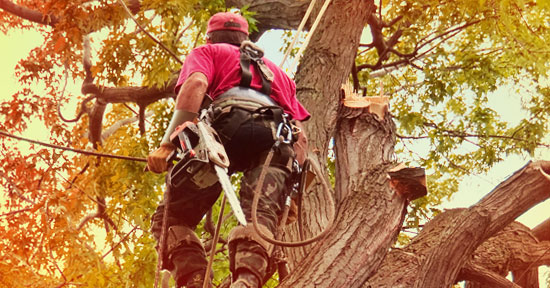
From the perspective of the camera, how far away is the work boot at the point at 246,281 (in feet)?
11.5

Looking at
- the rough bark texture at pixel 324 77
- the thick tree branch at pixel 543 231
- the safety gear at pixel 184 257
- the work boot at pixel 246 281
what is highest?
the rough bark texture at pixel 324 77

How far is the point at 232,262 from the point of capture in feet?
12.0

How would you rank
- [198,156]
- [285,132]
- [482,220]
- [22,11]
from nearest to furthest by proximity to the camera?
[198,156] < [285,132] < [482,220] < [22,11]

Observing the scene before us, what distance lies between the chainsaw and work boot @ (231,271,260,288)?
0.48 metres

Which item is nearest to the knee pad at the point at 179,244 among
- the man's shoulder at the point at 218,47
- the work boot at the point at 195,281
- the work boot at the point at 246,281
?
the work boot at the point at 195,281

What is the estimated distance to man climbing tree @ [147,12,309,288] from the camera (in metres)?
3.71

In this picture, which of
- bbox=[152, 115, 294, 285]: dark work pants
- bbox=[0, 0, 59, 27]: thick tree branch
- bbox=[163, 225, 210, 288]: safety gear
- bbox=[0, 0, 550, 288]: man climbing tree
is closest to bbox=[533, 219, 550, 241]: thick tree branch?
bbox=[0, 0, 550, 288]: man climbing tree

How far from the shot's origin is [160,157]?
3.85m

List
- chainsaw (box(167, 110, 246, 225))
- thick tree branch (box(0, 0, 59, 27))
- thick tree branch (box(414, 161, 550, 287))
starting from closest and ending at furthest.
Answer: chainsaw (box(167, 110, 246, 225))
thick tree branch (box(414, 161, 550, 287))
thick tree branch (box(0, 0, 59, 27))

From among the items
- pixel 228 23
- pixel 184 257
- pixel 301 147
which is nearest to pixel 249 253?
pixel 184 257

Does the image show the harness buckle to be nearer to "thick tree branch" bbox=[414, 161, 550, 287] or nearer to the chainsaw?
the chainsaw

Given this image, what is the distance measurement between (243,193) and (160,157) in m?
0.48

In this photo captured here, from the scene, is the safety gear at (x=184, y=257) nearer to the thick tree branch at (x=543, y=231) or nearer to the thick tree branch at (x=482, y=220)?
the thick tree branch at (x=482, y=220)

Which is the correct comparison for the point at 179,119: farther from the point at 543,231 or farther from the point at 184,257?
the point at 543,231
